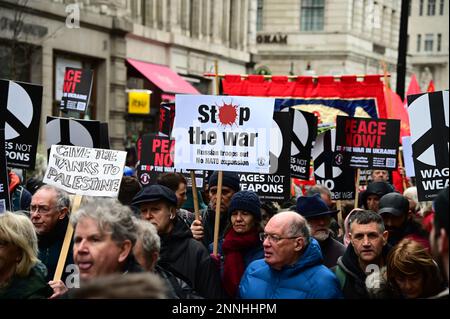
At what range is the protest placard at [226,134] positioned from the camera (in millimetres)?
6711

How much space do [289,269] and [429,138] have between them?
1815 mm

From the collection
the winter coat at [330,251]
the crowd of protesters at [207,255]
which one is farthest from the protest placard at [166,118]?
the winter coat at [330,251]

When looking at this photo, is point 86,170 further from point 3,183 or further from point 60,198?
point 3,183

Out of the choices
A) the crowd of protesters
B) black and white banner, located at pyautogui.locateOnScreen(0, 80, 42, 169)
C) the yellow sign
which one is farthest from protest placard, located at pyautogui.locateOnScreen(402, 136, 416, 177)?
the yellow sign

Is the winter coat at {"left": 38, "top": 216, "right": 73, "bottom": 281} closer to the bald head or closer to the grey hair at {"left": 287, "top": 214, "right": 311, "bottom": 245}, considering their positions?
the bald head

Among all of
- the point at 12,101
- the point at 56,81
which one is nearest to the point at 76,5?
the point at 56,81

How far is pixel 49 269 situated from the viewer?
6.05 meters

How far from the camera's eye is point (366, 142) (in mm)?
10000

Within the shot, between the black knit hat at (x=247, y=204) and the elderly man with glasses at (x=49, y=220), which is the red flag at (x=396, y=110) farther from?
the elderly man with glasses at (x=49, y=220)

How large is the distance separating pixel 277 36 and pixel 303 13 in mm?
2023

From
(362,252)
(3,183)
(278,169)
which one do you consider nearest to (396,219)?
(278,169)

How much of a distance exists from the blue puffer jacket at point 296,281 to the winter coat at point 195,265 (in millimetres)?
390

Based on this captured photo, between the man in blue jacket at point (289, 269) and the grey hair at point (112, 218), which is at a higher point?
the grey hair at point (112, 218)

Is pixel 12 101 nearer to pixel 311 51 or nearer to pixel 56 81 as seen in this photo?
pixel 56 81
